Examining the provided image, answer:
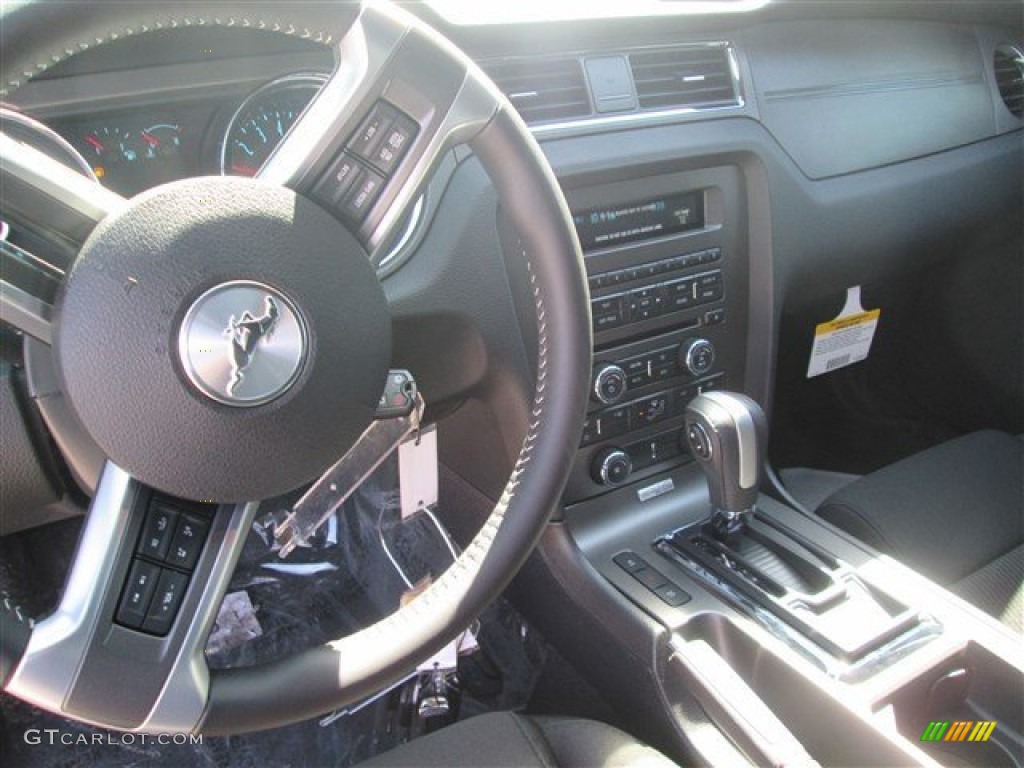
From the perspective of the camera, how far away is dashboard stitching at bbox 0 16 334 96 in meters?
0.67

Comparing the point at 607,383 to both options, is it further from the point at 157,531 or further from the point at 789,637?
the point at 157,531

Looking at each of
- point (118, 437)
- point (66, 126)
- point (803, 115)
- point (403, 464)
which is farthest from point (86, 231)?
point (803, 115)

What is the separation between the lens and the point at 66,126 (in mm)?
981

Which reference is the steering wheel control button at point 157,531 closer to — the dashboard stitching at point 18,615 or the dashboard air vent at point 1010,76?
the dashboard stitching at point 18,615

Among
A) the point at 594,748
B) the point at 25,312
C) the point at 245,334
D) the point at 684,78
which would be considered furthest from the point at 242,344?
the point at 684,78

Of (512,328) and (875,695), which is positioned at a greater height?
(512,328)

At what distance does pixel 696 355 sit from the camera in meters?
1.44

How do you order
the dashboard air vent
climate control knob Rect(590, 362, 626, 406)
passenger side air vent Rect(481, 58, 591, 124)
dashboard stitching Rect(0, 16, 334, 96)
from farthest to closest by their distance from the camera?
the dashboard air vent
climate control knob Rect(590, 362, 626, 406)
passenger side air vent Rect(481, 58, 591, 124)
dashboard stitching Rect(0, 16, 334, 96)

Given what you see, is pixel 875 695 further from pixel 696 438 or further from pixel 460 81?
pixel 460 81

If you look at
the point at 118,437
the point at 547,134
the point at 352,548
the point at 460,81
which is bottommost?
the point at 352,548

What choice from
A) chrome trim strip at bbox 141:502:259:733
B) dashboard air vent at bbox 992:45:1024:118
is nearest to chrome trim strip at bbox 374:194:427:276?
chrome trim strip at bbox 141:502:259:733

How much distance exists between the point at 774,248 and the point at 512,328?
51 cm

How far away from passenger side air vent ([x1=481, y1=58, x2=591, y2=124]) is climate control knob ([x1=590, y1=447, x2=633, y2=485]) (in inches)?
19.4

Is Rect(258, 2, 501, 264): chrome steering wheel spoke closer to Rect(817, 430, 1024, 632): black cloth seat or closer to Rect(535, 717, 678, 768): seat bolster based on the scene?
Rect(535, 717, 678, 768): seat bolster
